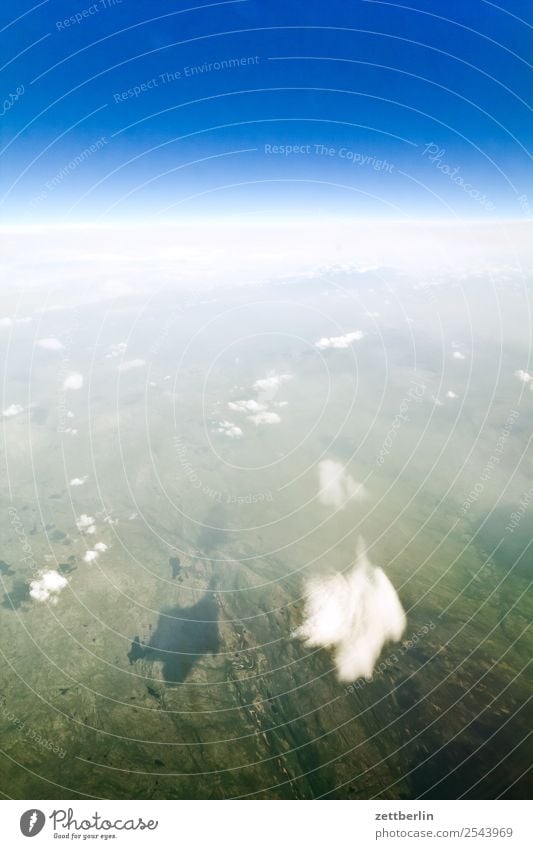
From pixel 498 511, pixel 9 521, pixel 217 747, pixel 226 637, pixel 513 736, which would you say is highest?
pixel 498 511

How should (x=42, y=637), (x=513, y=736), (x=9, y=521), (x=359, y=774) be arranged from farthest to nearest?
(x=9, y=521), (x=42, y=637), (x=513, y=736), (x=359, y=774)

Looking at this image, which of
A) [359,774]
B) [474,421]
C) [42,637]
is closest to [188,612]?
[42,637]

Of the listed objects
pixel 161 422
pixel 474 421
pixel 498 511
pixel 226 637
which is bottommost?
pixel 226 637

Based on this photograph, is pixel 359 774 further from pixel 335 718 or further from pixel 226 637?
pixel 226 637

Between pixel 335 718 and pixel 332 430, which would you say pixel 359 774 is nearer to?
pixel 335 718

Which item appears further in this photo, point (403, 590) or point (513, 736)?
point (403, 590)

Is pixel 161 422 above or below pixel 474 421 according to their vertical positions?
below

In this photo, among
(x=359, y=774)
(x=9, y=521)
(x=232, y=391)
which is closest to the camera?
(x=359, y=774)

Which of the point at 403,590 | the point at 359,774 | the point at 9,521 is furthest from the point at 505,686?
the point at 9,521

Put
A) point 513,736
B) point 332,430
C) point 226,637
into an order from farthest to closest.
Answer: point 332,430 < point 226,637 < point 513,736
